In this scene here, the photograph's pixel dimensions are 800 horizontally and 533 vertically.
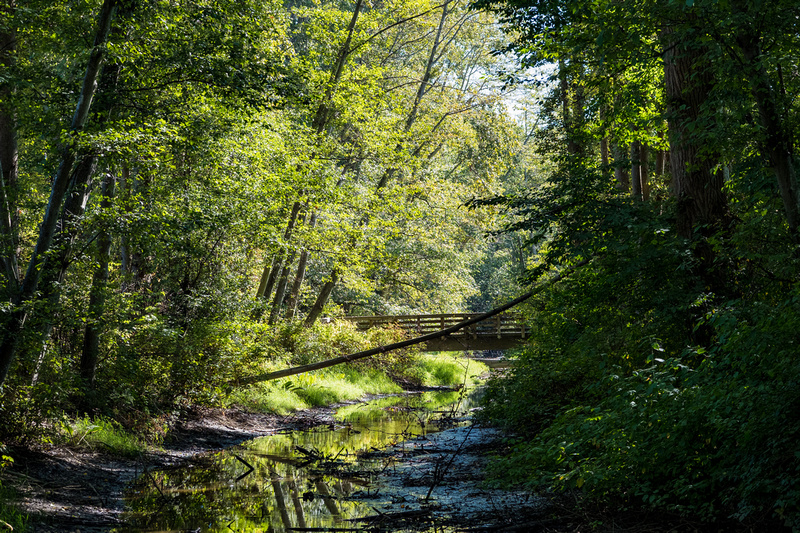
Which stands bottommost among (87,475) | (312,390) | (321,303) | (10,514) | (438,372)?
(438,372)

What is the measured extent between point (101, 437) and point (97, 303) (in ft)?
6.73

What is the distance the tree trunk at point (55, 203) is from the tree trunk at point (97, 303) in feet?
3.17

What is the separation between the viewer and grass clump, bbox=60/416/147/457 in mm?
8688

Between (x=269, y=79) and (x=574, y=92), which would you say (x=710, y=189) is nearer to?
(x=269, y=79)

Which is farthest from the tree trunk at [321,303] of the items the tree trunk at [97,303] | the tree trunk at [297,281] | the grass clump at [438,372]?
the tree trunk at [97,303]

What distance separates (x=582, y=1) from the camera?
6945 mm

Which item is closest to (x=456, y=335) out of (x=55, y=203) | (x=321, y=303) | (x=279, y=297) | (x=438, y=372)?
(x=438, y=372)

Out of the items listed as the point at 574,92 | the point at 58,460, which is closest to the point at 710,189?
the point at 574,92

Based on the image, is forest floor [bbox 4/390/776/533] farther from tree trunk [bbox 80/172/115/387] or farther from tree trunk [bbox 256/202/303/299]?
tree trunk [bbox 256/202/303/299]

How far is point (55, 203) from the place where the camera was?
7.23m

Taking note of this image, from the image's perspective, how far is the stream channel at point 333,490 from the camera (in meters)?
6.17

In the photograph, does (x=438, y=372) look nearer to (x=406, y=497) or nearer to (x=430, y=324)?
(x=430, y=324)

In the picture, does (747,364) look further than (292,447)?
No

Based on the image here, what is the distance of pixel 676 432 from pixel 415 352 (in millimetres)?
17762
